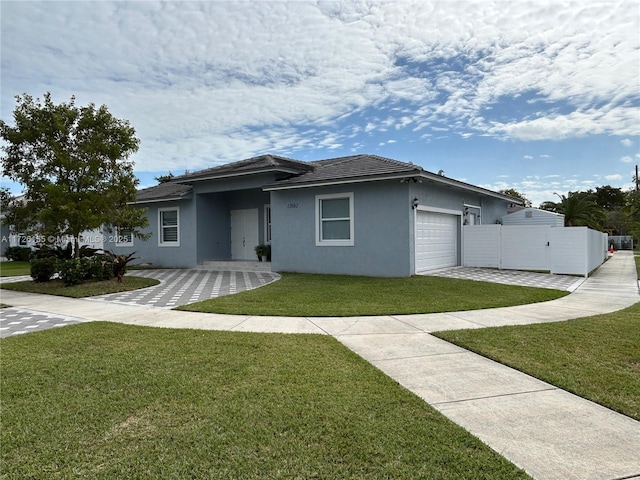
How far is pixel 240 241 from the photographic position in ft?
63.0

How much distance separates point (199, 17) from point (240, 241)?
33.3 ft

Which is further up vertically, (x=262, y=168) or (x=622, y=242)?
(x=262, y=168)

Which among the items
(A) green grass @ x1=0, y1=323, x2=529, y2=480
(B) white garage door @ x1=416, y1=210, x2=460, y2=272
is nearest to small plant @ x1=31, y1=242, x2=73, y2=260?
(A) green grass @ x1=0, y1=323, x2=529, y2=480

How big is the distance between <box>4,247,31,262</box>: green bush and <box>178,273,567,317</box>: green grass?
80.5ft

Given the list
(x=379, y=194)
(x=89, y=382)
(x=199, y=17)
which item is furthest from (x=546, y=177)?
(x=89, y=382)

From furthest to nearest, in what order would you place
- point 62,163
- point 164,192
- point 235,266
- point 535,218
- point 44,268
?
point 535,218
point 164,192
point 235,266
point 44,268
point 62,163

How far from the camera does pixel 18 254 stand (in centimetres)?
2858

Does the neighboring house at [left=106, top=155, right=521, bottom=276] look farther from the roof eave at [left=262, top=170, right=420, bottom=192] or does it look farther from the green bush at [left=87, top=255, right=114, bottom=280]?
the green bush at [left=87, top=255, right=114, bottom=280]

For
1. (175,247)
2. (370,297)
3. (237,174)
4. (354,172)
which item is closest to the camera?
(370,297)

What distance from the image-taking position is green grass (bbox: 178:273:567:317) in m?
8.20

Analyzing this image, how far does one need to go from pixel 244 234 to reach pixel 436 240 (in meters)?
8.71

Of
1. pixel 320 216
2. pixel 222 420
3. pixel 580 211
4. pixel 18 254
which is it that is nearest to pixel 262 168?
pixel 320 216

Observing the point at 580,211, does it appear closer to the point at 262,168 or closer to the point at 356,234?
the point at 356,234

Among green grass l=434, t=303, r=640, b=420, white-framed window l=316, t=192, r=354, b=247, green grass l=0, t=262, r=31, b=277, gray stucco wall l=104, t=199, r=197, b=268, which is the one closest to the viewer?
green grass l=434, t=303, r=640, b=420
